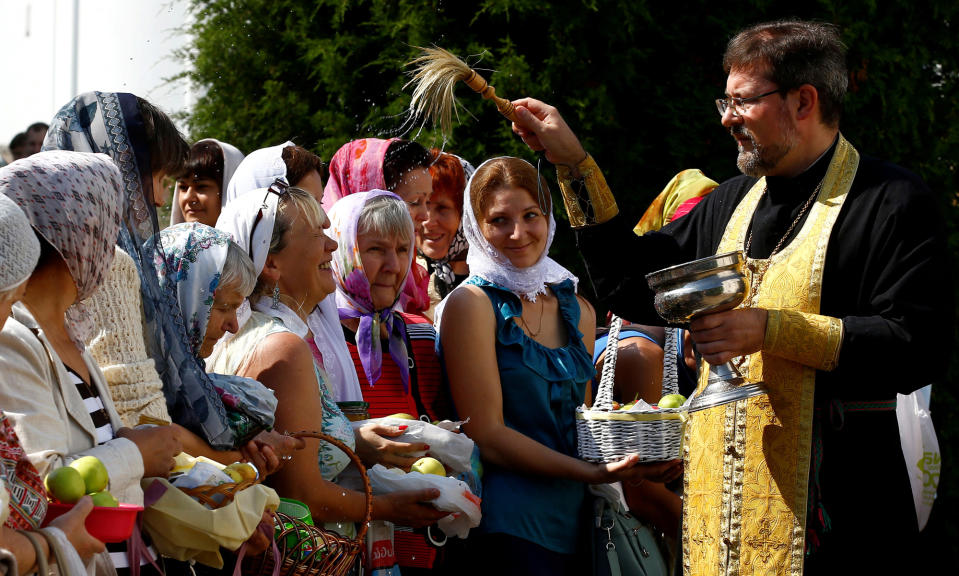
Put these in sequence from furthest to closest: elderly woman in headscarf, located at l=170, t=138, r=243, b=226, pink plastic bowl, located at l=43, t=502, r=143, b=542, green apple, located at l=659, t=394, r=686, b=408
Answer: elderly woman in headscarf, located at l=170, t=138, r=243, b=226
green apple, located at l=659, t=394, r=686, b=408
pink plastic bowl, located at l=43, t=502, r=143, b=542

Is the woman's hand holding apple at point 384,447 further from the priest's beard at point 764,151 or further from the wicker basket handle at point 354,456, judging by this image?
the priest's beard at point 764,151

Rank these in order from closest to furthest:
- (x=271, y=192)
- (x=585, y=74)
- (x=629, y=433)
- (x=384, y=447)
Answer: (x=384, y=447)
(x=271, y=192)
(x=629, y=433)
(x=585, y=74)

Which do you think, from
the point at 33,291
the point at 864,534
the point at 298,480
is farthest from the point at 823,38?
the point at 33,291

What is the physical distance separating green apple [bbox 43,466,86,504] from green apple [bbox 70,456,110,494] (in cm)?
3

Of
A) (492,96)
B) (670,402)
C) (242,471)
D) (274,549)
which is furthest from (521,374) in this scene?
(242,471)

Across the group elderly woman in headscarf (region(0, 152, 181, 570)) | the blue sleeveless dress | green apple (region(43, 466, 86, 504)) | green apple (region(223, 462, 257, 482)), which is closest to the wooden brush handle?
the blue sleeveless dress

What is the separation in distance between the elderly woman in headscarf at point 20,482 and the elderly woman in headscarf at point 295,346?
1.18 metres

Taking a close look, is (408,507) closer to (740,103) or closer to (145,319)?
(145,319)

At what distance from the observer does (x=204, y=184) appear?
16.8ft

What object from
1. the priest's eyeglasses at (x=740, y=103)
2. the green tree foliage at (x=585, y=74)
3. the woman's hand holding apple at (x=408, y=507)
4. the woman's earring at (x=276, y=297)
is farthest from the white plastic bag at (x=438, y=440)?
the green tree foliage at (x=585, y=74)

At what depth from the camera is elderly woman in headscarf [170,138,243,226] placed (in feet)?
16.5

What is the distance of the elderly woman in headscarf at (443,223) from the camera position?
217 inches

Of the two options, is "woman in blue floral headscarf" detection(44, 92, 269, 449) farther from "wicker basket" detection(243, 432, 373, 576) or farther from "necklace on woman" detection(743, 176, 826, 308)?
"necklace on woman" detection(743, 176, 826, 308)

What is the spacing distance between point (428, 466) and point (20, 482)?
1800 millimetres
